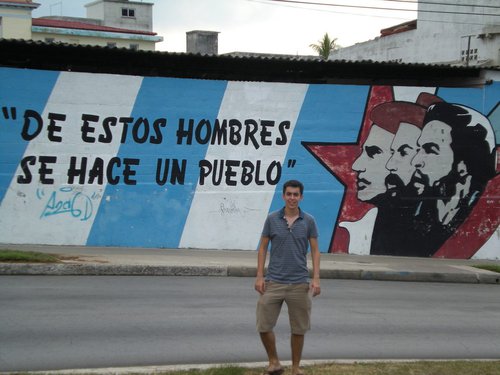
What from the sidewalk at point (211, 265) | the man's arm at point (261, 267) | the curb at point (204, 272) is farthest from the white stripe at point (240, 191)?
the man's arm at point (261, 267)

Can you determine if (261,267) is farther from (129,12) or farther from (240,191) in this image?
(129,12)

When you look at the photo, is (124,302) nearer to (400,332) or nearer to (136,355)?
(136,355)

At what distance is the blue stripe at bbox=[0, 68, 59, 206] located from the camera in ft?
52.0

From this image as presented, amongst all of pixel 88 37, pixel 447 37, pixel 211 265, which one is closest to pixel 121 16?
pixel 88 37

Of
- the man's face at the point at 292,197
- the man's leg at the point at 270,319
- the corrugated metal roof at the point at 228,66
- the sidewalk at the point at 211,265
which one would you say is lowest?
the sidewalk at the point at 211,265

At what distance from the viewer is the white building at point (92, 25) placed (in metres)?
53.0

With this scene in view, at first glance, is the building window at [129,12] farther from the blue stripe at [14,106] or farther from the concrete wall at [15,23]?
the blue stripe at [14,106]

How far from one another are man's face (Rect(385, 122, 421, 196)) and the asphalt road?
5.24m

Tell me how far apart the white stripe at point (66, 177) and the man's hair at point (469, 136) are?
715 cm

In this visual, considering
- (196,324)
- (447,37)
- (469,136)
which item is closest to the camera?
(196,324)

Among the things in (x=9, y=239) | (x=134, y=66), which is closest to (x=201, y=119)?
(x=134, y=66)

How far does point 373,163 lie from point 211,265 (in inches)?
217

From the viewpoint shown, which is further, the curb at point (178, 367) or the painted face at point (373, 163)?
the painted face at point (373, 163)

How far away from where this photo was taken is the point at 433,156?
58.9 ft
